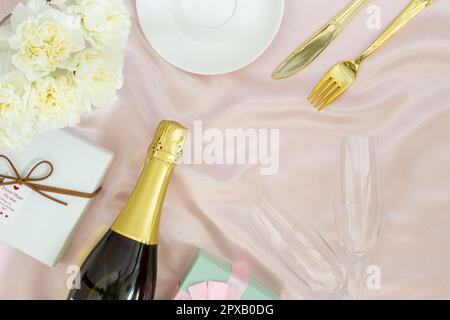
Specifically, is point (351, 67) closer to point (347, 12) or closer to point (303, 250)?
point (347, 12)

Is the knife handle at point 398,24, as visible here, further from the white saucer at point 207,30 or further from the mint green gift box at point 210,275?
the mint green gift box at point 210,275

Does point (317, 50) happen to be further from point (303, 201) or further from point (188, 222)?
point (188, 222)

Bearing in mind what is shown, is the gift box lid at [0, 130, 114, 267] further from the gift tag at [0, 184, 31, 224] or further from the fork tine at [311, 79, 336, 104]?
the fork tine at [311, 79, 336, 104]

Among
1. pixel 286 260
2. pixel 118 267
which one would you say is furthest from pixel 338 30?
pixel 118 267

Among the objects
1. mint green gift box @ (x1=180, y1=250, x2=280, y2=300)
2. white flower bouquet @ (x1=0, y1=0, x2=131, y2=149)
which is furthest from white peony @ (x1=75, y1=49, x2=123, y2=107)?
mint green gift box @ (x1=180, y1=250, x2=280, y2=300)

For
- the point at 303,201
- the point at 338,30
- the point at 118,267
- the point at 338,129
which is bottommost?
the point at 118,267

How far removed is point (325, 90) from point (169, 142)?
288mm

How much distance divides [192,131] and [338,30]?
0.93ft

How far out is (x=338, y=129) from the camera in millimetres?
765

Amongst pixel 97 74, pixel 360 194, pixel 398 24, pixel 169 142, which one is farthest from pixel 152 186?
pixel 398 24

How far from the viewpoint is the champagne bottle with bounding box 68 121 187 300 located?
2.07 feet

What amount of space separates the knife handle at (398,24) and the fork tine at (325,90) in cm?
5

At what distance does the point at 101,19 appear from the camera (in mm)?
493

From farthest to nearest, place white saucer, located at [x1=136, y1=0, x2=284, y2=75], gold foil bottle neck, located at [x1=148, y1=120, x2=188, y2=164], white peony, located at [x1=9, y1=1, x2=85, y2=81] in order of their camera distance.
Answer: white saucer, located at [x1=136, y1=0, x2=284, y2=75] → gold foil bottle neck, located at [x1=148, y1=120, x2=188, y2=164] → white peony, located at [x1=9, y1=1, x2=85, y2=81]
